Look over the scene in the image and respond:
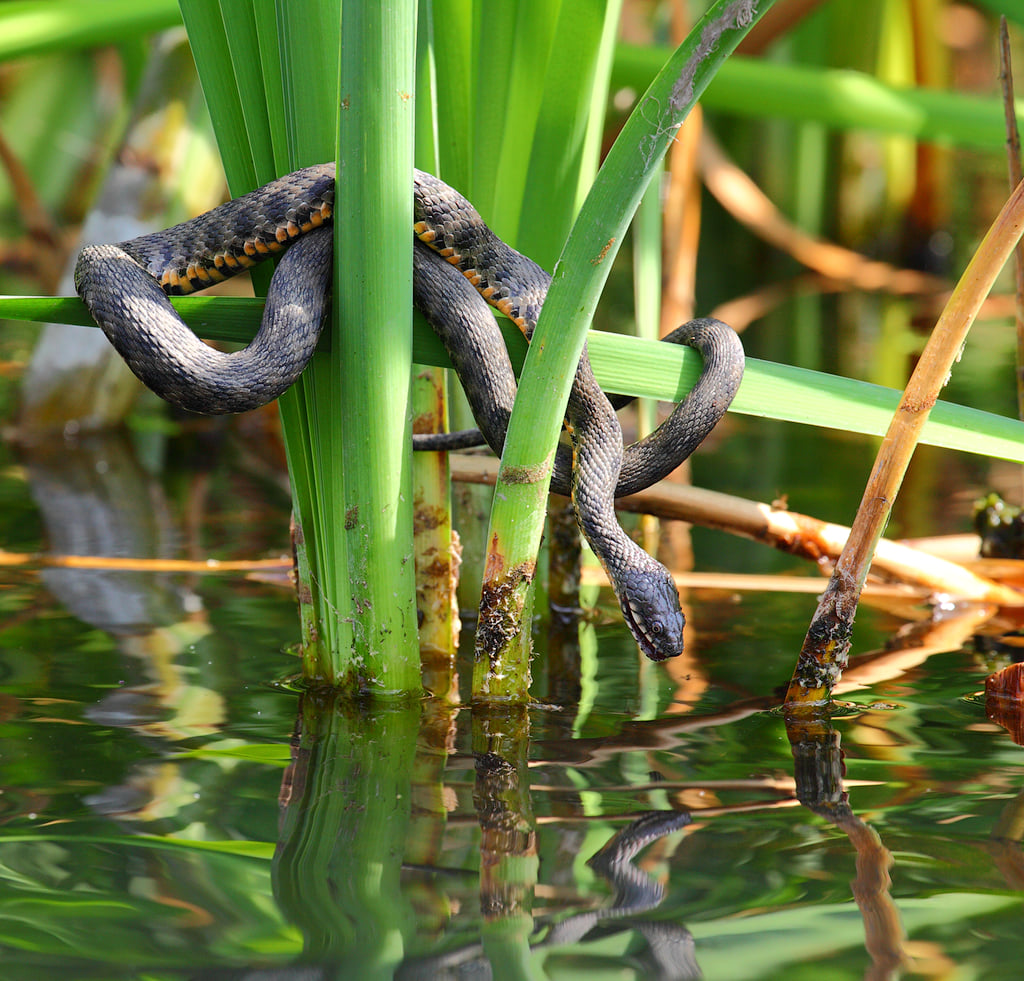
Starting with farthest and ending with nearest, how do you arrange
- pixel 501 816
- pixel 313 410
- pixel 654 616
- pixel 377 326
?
pixel 654 616 < pixel 313 410 < pixel 377 326 < pixel 501 816

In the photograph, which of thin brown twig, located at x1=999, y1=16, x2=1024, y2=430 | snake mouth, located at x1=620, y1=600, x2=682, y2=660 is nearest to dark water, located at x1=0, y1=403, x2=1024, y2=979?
snake mouth, located at x1=620, y1=600, x2=682, y2=660

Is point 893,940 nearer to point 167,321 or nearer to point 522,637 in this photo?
point 522,637

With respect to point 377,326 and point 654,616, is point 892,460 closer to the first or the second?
point 654,616

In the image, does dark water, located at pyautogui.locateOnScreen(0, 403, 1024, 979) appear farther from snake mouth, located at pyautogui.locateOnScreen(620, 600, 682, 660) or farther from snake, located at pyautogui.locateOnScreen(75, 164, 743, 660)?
snake, located at pyautogui.locateOnScreen(75, 164, 743, 660)

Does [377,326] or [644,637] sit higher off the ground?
[377,326]

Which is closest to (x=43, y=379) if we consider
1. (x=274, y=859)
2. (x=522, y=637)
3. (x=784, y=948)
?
(x=522, y=637)

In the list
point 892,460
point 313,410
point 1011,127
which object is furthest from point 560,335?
point 1011,127
